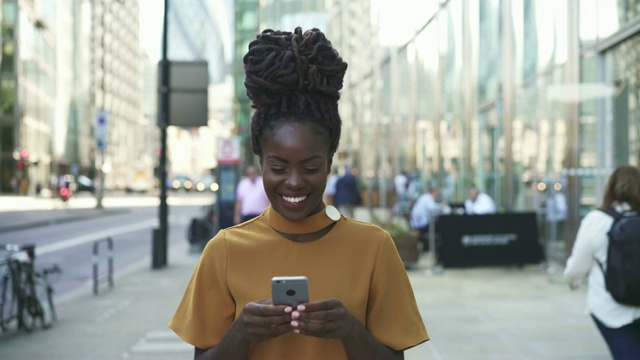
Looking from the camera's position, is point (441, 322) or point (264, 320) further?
point (441, 322)

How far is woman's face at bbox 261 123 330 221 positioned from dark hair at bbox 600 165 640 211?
316 centimetres

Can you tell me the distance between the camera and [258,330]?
6.52 ft

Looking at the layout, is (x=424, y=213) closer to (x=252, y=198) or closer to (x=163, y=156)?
(x=252, y=198)

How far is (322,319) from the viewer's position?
1955 millimetres

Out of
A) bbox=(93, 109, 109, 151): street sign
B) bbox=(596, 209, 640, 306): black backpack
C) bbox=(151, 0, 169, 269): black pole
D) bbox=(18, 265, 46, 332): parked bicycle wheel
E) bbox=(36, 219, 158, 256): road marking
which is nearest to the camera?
bbox=(596, 209, 640, 306): black backpack

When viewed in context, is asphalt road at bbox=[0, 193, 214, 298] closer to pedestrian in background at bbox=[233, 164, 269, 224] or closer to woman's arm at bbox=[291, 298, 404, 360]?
pedestrian in background at bbox=[233, 164, 269, 224]

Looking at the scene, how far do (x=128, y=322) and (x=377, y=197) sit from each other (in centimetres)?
2772

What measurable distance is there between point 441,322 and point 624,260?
4.61m

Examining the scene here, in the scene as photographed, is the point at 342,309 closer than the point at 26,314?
Yes

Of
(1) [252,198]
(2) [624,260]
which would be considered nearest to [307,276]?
(2) [624,260]

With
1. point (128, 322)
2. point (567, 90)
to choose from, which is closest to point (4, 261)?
point (128, 322)

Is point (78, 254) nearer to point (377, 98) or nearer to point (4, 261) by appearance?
point (4, 261)

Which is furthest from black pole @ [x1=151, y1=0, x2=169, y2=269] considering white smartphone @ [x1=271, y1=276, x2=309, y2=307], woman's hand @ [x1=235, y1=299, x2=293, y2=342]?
white smartphone @ [x1=271, y1=276, x2=309, y2=307]

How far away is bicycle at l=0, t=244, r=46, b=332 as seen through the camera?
853 cm
